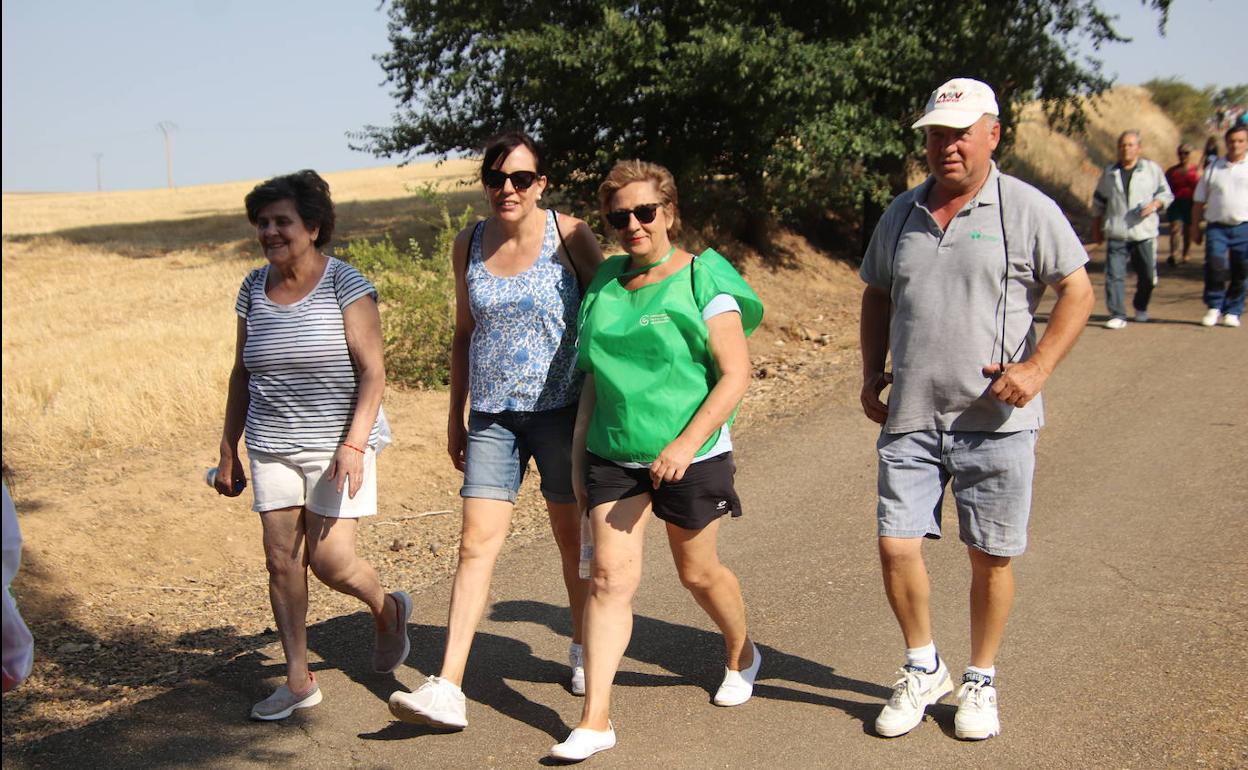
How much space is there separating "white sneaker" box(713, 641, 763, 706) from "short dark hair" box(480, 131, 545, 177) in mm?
1923

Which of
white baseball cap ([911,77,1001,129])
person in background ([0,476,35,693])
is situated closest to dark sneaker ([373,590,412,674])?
person in background ([0,476,35,693])

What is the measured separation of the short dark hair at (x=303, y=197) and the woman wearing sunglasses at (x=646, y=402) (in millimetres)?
1055

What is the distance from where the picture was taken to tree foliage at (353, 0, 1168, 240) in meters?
13.3

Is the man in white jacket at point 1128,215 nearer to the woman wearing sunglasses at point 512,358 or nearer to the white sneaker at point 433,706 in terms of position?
the woman wearing sunglasses at point 512,358

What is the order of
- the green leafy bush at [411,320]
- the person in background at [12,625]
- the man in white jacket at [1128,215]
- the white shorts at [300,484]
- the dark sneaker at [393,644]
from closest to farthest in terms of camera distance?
1. the person in background at [12,625]
2. the white shorts at [300,484]
3. the dark sneaker at [393,644]
4. the green leafy bush at [411,320]
5. the man in white jacket at [1128,215]

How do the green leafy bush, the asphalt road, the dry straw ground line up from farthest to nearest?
1. the green leafy bush
2. the dry straw ground
3. the asphalt road

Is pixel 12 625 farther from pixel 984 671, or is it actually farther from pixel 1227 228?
pixel 1227 228

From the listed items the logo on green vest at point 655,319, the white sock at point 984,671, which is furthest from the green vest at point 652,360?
the white sock at point 984,671

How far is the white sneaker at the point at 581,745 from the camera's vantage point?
382 centimetres

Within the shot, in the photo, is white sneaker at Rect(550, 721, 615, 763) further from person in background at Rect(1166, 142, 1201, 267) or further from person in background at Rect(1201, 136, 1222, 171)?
person in background at Rect(1166, 142, 1201, 267)

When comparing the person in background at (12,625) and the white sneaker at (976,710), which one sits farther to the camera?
the white sneaker at (976,710)

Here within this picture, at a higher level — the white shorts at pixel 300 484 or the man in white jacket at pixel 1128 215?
the man in white jacket at pixel 1128 215

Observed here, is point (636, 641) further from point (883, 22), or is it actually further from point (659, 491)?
point (883, 22)

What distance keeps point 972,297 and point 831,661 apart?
161 centimetres
